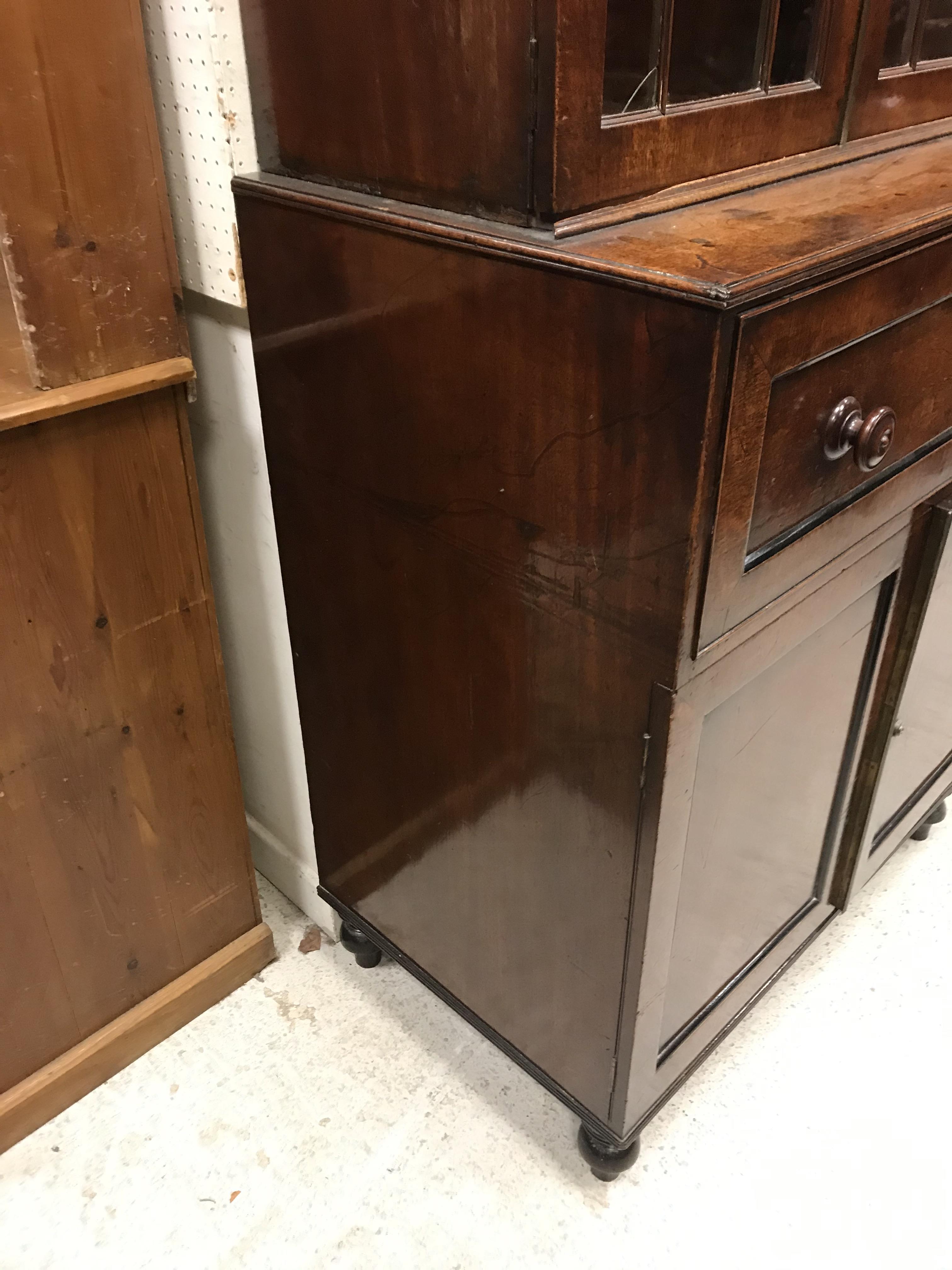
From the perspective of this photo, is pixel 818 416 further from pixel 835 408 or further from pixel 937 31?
pixel 937 31

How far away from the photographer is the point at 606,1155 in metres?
1.11

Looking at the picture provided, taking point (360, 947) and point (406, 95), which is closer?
point (406, 95)

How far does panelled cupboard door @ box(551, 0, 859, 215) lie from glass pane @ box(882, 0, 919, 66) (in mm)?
69

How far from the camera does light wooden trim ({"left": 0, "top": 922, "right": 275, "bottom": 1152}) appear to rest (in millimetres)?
1206

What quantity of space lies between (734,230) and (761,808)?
0.58 meters

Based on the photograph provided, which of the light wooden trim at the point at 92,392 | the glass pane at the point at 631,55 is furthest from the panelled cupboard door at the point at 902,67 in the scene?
the light wooden trim at the point at 92,392

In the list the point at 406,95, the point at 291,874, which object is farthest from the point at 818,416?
the point at 291,874

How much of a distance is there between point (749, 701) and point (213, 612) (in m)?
0.63

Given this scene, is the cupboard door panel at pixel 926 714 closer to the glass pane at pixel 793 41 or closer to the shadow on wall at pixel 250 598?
the glass pane at pixel 793 41

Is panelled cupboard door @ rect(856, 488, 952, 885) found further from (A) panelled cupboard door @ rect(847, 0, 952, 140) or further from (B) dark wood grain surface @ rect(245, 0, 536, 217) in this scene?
(B) dark wood grain surface @ rect(245, 0, 536, 217)

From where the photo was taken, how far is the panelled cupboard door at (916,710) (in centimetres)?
107

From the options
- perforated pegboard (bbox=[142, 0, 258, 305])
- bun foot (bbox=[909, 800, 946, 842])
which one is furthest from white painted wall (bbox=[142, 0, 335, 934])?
bun foot (bbox=[909, 800, 946, 842])

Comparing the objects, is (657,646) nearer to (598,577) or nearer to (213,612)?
(598,577)

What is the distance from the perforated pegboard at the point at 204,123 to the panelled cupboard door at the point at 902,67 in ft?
1.89
